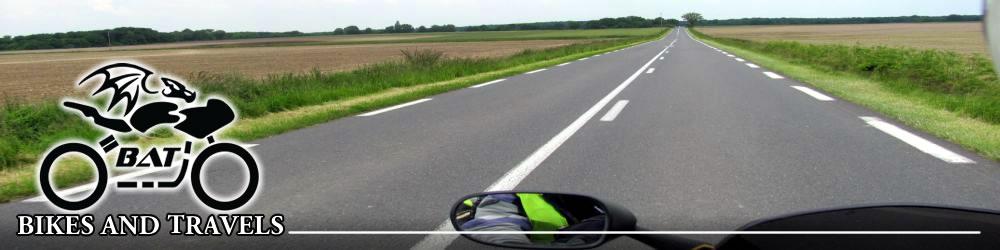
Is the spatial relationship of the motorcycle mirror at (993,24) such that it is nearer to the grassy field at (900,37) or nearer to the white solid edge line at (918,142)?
the grassy field at (900,37)

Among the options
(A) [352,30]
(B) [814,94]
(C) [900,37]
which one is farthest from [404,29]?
(B) [814,94]

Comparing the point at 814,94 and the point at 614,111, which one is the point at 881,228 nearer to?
the point at 614,111

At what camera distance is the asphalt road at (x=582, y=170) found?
3.87 m

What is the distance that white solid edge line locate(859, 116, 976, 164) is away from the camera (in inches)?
218

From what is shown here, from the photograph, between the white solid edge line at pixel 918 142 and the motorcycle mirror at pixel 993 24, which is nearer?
the motorcycle mirror at pixel 993 24

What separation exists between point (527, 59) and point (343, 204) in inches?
956

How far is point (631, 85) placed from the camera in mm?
14180

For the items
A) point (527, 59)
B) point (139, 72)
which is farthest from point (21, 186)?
point (527, 59)

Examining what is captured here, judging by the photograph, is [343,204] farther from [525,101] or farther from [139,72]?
[525,101]

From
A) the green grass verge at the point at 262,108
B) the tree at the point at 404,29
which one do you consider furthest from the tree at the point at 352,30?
the green grass verge at the point at 262,108

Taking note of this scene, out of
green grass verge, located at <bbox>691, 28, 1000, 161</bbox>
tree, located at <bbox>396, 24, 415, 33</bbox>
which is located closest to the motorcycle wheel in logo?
green grass verge, located at <bbox>691, 28, 1000, 161</bbox>

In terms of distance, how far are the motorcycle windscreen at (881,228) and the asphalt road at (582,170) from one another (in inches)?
50.5

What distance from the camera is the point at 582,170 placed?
209 inches

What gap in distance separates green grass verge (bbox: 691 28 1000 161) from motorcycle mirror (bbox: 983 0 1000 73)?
17.9 feet
